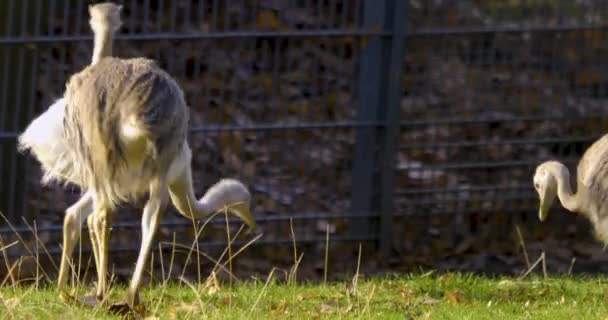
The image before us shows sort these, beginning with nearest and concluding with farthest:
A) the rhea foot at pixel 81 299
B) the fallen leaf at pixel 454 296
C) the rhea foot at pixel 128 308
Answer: the rhea foot at pixel 128 308 → the rhea foot at pixel 81 299 → the fallen leaf at pixel 454 296

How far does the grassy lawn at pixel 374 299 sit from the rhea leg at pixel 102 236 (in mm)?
254

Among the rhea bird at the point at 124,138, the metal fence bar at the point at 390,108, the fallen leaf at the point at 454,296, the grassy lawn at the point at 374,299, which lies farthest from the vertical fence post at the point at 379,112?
the rhea bird at the point at 124,138

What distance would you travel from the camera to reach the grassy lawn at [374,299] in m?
8.05

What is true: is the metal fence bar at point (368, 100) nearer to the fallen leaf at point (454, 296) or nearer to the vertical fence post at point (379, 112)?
the vertical fence post at point (379, 112)

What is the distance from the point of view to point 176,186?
869 cm


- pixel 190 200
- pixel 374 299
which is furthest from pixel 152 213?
pixel 374 299

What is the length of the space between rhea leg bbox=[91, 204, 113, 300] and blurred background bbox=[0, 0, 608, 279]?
1.79 meters

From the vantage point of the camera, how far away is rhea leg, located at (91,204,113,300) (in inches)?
324

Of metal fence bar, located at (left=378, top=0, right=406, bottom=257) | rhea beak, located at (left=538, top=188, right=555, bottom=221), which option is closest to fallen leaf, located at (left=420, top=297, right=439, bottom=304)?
rhea beak, located at (left=538, top=188, right=555, bottom=221)

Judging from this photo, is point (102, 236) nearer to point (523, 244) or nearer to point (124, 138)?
point (124, 138)

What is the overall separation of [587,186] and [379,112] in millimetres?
1616

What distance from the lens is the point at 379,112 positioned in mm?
10734

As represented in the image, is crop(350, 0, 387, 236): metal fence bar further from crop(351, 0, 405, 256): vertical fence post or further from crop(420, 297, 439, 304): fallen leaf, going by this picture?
crop(420, 297, 439, 304): fallen leaf

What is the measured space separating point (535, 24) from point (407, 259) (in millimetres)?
1852
